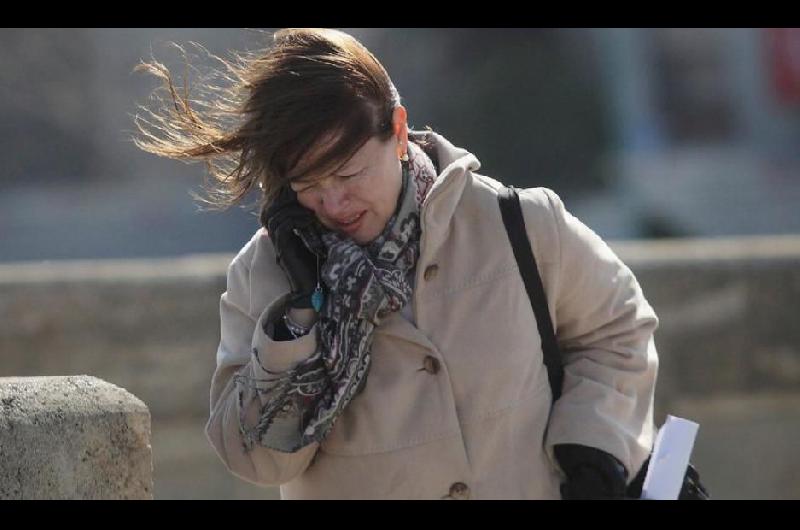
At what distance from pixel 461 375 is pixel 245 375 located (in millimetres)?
356

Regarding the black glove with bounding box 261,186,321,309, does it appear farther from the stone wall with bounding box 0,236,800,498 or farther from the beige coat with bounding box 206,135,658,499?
the stone wall with bounding box 0,236,800,498

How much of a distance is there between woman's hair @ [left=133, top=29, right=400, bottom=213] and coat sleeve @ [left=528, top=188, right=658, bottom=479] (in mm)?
360

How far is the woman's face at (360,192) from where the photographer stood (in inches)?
92.2

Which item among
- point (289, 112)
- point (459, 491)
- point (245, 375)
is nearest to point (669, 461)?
point (459, 491)

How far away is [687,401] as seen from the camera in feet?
16.3

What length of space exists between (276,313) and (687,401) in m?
2.95

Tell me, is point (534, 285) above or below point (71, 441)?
above

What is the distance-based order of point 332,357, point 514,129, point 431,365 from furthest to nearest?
point 514,129 < point 431,365 < point 332,357

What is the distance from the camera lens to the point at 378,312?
2.34m

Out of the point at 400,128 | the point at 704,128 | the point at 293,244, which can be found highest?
the point at 400,128

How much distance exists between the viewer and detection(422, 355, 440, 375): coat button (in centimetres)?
239

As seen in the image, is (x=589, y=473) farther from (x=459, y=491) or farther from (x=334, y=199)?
(x=334, y=199)

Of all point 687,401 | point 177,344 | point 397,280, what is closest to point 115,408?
point 397,280

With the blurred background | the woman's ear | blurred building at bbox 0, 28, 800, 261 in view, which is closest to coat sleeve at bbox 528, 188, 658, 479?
the woman's ear
